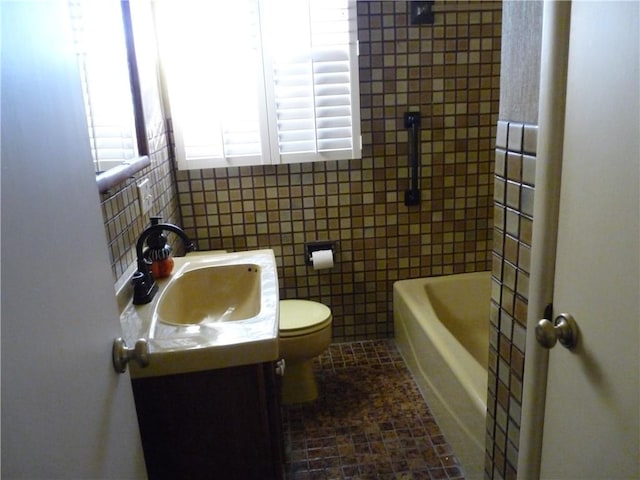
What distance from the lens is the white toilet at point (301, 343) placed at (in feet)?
7.18

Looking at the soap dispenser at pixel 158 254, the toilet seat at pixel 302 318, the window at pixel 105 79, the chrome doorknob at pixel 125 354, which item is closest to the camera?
the chrome doorknob at pixel 125 354

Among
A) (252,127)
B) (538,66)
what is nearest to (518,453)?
(538,66)

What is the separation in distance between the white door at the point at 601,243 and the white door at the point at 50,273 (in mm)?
795

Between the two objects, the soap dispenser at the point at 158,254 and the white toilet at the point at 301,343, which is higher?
the soap dispenser at the point at 158,254

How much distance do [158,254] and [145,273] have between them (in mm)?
134

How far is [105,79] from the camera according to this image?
1.54 meters

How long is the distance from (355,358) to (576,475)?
1.88 m

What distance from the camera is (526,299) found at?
1.00 meters

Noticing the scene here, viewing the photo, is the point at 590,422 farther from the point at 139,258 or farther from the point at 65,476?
the point at 139,258

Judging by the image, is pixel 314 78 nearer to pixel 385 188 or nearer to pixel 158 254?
pixel 385 188

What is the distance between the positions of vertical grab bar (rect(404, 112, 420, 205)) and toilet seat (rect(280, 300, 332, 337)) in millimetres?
778

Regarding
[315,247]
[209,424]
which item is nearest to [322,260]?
[315,247]

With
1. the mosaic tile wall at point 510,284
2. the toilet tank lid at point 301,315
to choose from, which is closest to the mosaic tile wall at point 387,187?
the toilet tank lid at point 301,315

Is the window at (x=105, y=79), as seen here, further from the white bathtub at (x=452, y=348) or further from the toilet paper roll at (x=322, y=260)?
the white bathtub at (x=452, y=348)
